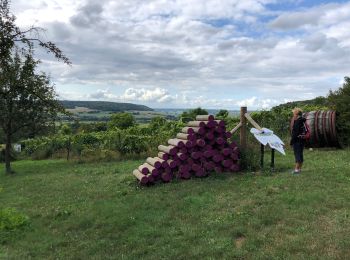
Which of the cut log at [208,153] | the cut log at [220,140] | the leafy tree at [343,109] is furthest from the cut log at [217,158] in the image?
the leafy tree at [343,109]

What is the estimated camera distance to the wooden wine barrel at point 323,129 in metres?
18.8

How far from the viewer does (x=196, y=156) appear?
43.2 feet

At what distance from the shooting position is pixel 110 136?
84.2 feet

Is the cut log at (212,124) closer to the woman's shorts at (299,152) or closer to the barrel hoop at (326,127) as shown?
the woman's shorts at (299,152)

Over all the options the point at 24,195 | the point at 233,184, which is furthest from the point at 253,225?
the point at 24,195

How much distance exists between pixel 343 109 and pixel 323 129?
1758mm

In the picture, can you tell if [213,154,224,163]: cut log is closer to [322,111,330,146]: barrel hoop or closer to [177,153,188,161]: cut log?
[177,153,188,161]: cut log

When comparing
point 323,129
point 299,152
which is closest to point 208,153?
point 299,152

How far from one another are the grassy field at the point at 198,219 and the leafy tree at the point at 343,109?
6.35m

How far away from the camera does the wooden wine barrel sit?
740 inches

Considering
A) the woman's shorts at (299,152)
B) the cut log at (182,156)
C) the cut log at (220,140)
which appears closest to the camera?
the woman's shorts at (299,152)

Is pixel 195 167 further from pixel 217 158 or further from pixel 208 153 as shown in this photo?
pixel 217 158

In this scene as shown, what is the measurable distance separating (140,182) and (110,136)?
1308 cm

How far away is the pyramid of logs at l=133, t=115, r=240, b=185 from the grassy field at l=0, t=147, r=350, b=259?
42cm
